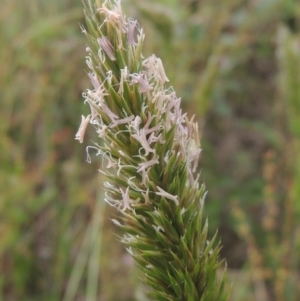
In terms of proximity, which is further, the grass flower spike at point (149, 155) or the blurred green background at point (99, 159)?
the blurred green background at point (99, 159)

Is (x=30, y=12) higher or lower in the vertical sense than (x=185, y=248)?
higher

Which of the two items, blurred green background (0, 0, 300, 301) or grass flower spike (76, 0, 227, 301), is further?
blurred green background (0, 0, 300, 301)

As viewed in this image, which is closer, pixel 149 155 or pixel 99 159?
pixel 149 155

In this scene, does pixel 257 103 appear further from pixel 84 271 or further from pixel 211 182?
pixel 84 271

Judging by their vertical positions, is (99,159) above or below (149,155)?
above

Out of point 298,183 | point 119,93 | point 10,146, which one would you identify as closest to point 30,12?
point 10,146
